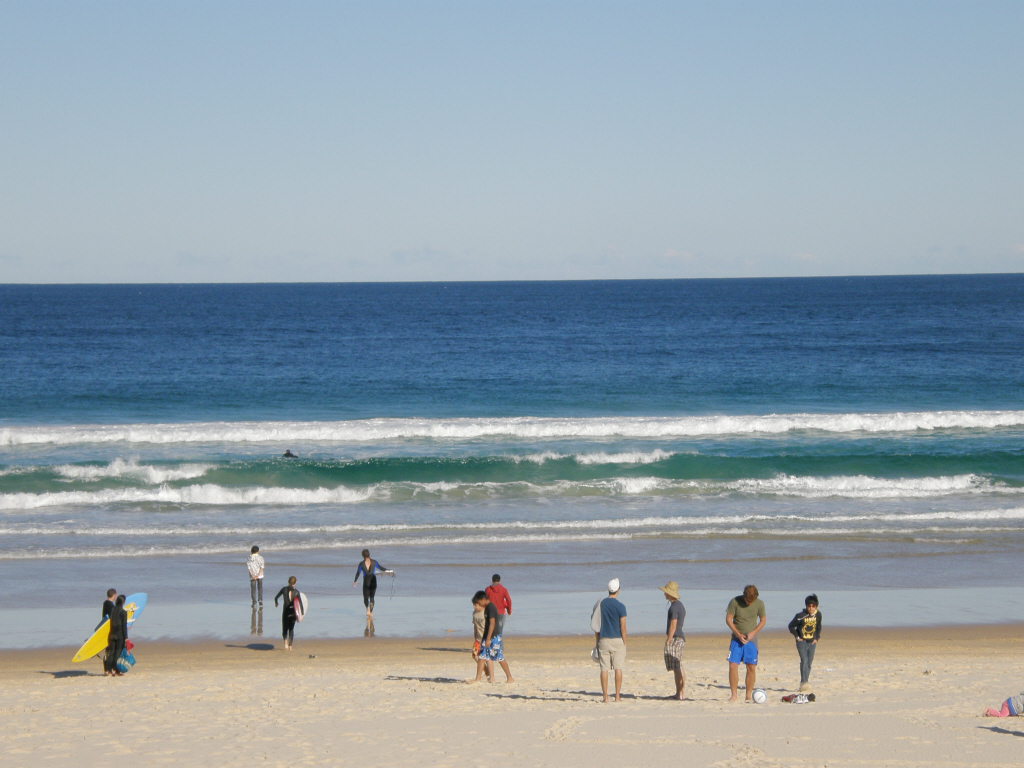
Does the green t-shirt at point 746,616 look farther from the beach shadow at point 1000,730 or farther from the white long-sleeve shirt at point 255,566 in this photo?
the white long-sleeve shirt at point 255,566

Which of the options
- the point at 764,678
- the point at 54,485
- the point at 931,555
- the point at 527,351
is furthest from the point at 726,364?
the point at 764,678

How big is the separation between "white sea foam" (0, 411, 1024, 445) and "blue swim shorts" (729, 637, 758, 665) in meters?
21.4

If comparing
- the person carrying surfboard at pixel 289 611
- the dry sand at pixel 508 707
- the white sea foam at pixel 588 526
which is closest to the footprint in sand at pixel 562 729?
the dry sand at pixel 508 707

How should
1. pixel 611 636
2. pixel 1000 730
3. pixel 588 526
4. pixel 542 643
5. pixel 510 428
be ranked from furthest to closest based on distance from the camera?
pixel 510 428
pixel 588 526
pixel 542 643
pixel 611 636
pixel 1000 730

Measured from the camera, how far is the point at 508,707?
10367 mm

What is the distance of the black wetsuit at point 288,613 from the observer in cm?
1309

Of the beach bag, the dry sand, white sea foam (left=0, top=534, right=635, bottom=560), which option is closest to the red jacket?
the dry sand

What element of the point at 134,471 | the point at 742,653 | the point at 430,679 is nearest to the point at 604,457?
the point at 134,471

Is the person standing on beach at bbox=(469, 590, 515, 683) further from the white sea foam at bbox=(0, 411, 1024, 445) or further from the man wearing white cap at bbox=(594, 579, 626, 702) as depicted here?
the white sea foam at bbox=(0, 411, 1024, 445)

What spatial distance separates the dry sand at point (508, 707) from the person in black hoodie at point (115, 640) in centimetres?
21

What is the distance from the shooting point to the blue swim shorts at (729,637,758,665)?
10.4 meters

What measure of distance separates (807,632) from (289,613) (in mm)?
7437

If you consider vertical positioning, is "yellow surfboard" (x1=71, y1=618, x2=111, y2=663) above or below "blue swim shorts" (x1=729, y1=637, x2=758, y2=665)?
below

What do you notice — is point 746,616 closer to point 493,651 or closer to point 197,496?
point 493,651
